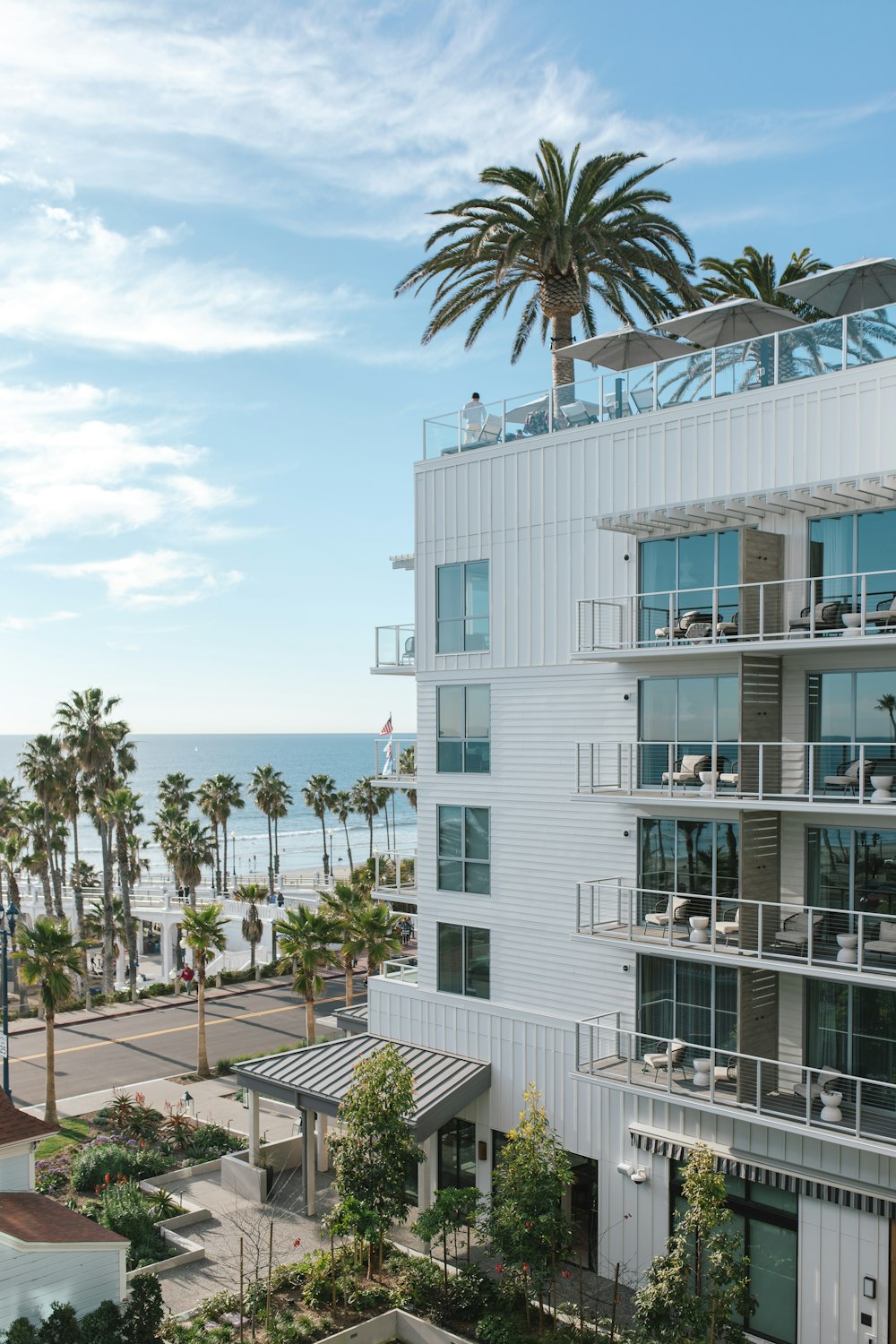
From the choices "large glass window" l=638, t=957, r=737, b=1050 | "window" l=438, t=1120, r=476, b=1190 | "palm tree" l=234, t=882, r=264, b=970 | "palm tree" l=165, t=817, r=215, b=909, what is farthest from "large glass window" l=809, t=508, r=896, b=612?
"palm tree" l=165, t=817, r=215, b=909

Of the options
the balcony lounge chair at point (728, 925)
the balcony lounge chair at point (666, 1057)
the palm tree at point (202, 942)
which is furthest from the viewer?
the palm tree at point (202, 942)

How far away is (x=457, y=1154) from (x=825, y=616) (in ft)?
44.6

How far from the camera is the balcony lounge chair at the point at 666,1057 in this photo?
744 inches

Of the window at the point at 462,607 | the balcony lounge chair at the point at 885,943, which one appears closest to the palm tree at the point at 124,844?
the window at the point at 462,607

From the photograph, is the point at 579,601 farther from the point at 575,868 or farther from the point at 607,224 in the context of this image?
the point at 607,224

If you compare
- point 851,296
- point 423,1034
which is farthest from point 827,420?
point 423,1034

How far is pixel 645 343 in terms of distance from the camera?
860 inches

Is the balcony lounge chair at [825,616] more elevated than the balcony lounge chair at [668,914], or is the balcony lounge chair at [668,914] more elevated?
the balcony lounge chair at [825,616]

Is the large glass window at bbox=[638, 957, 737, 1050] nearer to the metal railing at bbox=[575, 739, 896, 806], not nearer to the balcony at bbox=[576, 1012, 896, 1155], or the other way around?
the balcony at bbox=[576, 1012, 896, 1155]

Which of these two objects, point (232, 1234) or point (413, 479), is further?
point (413, 479)

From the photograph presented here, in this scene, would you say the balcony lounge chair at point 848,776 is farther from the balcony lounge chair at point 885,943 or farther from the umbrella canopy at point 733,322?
the umbrella canopy at point 733,322

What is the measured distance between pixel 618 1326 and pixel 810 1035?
19.7 feet

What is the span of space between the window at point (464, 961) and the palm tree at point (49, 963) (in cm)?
1253

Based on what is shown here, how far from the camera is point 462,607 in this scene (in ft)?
77.4
